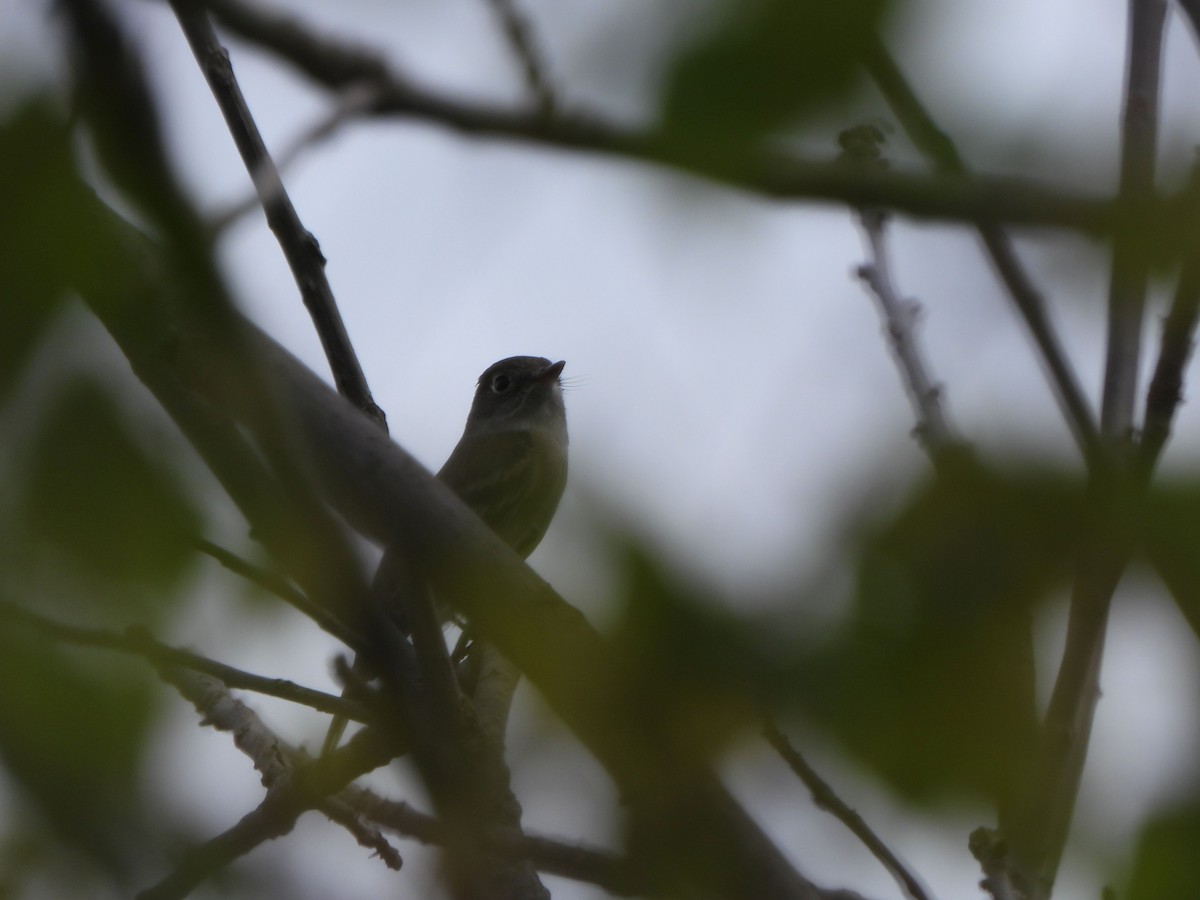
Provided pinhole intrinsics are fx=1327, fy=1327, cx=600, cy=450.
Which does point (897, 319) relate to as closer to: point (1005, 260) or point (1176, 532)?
point (1005, 260)

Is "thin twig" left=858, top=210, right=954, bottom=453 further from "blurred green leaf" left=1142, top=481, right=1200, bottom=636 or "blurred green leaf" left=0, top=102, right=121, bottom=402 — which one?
"blurred green leaf" left=0, top=102, right=121, bottom=402

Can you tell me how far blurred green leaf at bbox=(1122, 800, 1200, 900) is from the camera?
1679 millimetres

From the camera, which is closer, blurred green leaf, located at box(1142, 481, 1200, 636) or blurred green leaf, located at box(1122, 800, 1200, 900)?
blurred green leaf, located at box(1142, 481, 1200, 636)

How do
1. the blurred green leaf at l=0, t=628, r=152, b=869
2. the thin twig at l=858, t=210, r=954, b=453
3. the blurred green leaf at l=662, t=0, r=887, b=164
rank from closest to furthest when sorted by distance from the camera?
the blurred green leaf at l=662, t=0, r=887, b=164
the blurred green leaf at l=0, t=628, r=152, b=869
the thin twig at l=858, t=210, r=954, b=453

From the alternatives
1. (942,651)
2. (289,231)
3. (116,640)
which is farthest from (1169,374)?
(289,231)

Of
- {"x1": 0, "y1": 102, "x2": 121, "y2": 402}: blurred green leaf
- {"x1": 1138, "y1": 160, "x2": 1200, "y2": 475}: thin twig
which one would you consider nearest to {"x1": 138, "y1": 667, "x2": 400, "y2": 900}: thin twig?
{"x1": 0, "y1": 102, "x2": 121, "y2": 402}: blurred green leaf

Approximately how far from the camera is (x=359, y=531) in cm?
200

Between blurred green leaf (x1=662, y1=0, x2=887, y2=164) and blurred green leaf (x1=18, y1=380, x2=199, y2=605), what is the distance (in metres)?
0.79

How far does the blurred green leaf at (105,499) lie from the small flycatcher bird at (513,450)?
693cm

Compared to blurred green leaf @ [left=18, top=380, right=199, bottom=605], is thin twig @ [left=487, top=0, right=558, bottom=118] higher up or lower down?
higher up

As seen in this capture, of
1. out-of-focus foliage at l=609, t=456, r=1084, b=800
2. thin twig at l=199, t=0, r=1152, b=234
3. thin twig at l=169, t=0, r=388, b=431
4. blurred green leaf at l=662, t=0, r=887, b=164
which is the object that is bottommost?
out-of-focus foliage at l=609, t=456, r=1084, b=800

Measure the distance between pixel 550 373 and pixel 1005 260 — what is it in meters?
8.97

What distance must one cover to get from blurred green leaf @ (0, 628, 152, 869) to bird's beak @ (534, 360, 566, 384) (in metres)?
9.28

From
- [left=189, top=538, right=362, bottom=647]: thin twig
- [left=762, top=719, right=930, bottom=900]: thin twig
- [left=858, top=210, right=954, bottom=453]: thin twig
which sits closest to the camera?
[left=762, top=719, right=930, bottom=900]: thin twig
